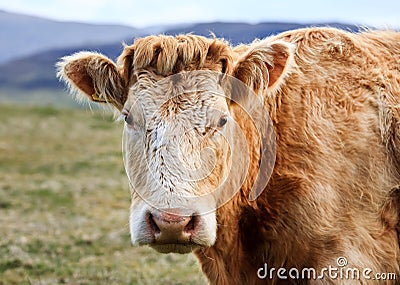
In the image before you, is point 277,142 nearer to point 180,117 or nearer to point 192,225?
point 180,117

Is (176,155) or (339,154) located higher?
(176,155)

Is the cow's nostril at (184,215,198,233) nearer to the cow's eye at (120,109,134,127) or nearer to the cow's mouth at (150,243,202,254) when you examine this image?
the cow's mouth at (150,243,202,254)

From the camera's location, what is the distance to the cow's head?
4.66m

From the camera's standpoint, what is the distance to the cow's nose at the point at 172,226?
4.46 metres

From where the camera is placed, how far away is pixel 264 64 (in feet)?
17.4

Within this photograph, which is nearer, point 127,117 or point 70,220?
point 127,117

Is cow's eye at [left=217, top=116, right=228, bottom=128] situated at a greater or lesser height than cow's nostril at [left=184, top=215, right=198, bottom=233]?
greater

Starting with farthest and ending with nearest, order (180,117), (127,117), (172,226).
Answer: (127,117) → (180,117) → (172,226)

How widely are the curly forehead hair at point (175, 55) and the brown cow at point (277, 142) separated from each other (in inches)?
0.4

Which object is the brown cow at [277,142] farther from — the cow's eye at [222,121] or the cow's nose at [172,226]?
the cow's nose at [172,226]
